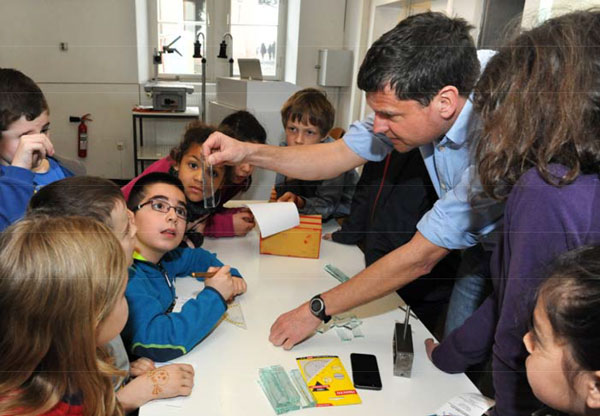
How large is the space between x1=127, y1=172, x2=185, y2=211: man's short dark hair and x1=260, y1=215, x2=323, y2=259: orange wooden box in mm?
362

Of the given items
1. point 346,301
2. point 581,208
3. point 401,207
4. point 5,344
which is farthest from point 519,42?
point 401,207

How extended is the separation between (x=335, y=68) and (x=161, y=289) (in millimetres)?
558

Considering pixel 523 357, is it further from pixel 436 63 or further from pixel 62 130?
pixel 62 130

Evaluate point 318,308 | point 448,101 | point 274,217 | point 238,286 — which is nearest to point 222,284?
point 238,286

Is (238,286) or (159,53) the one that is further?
(238,286)

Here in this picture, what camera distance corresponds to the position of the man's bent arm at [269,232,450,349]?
80cm

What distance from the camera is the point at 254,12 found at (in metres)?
0.81

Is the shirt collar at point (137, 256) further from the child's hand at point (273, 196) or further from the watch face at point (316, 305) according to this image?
the child's hand at point (273, 196)

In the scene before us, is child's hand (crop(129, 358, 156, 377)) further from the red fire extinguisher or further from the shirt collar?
the red fire extinguisher

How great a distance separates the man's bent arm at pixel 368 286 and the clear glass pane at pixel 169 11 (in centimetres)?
50

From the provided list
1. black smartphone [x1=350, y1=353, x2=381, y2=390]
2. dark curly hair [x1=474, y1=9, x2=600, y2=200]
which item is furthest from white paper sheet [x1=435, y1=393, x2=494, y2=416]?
dark curly hair [x1=474, y1=9, x2=600, y2=200]

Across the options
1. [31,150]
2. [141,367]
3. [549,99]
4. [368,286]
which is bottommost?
[141,367]

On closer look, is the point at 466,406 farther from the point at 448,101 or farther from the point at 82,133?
the point at 82,133

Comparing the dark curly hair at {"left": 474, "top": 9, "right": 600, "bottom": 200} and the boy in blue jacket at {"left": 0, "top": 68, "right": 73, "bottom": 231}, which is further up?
the dark curly hair at {"left": 474, "top": 9, "right": 600, "bottom": 200}
